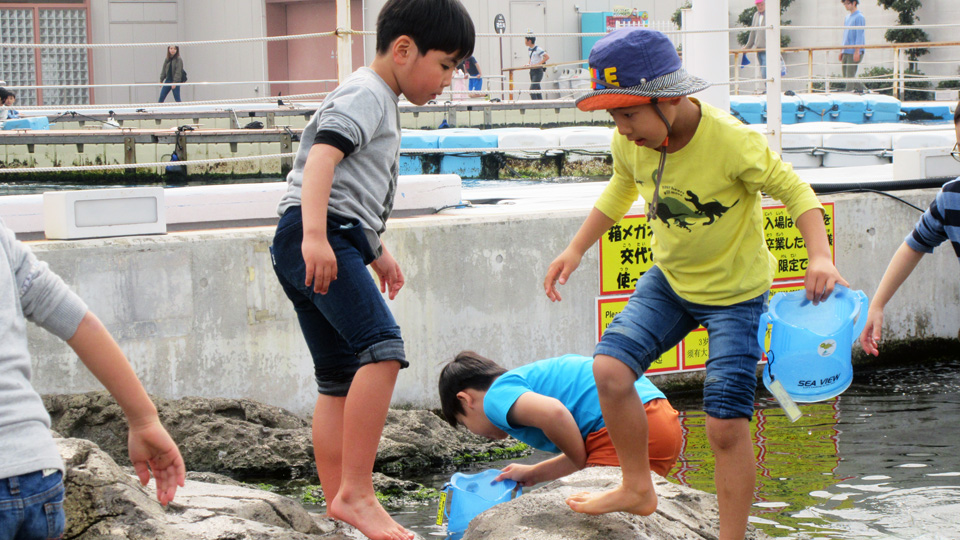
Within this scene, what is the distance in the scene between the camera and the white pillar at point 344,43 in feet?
15.0

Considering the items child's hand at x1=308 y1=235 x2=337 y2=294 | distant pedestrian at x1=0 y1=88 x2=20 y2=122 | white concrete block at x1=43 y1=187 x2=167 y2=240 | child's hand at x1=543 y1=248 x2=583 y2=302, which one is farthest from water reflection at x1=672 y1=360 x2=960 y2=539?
distant pedestrian at x1=0 y1=88 x2=20 y2=122

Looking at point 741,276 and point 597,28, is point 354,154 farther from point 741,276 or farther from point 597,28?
point 597,28

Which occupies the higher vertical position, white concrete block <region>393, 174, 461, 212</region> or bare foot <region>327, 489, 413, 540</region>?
white concrete block <region>393, 174, 461, 212</region>

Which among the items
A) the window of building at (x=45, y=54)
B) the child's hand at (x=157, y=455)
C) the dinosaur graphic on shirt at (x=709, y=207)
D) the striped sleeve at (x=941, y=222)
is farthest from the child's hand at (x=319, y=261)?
the window of building at (x=45, y=54)

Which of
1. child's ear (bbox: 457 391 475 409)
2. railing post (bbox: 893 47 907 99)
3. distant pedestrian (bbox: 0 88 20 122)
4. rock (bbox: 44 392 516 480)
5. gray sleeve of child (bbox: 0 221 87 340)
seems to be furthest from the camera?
railing post (bbox: 893 47 907 99)

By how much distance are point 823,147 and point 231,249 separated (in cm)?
679

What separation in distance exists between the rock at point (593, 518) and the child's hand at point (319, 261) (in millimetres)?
771

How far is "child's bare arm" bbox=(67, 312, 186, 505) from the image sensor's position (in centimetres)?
160

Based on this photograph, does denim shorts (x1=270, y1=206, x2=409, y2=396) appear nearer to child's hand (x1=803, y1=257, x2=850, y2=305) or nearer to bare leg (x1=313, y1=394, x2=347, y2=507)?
bare leg (x1=313, y1=394, x2=347, y2=507)

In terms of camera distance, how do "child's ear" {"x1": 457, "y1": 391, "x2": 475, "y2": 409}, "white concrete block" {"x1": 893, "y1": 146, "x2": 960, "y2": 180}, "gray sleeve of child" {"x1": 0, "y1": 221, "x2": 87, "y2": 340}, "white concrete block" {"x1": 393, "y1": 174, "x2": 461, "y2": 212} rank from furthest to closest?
1. "white concrete block" {"x1": 893, "y1": 146, "x2": 960, "y2": 180}
2. "white concrete block" {"x1": 393, "y1": 174, "x2": 461, "y2": 212}
3. "child's ear" {"x1": 457, "y1": 391, "x2": 475, "y2": 409}
4. "gray sleeve of child" {"x1": 0, "y1": 221, "x2": 87, "y2": 340}

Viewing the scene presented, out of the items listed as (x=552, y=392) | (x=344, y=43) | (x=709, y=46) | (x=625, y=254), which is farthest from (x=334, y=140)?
(x=709, y=46)

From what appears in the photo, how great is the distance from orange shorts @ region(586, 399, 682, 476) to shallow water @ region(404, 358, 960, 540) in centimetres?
34

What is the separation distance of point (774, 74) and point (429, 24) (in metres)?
3.38

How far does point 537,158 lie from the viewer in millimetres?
10219
